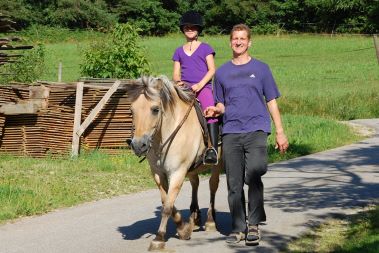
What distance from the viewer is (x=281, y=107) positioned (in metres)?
30.0

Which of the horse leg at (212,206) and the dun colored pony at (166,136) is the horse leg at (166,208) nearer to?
the dun colored pony at (166,136)

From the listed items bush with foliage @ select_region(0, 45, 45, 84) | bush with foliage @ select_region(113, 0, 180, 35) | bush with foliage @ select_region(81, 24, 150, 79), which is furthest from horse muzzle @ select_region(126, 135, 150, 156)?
bush with foliage @ select_region(113, 0, 180, 35)

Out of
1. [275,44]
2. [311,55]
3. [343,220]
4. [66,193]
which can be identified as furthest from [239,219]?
[275,44]

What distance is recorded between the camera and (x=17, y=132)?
16.7 m

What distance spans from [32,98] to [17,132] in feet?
2.73

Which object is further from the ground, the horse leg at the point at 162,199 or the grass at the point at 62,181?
the horse leg at the point at 162,199

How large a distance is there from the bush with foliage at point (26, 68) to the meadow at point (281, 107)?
81.5 inches

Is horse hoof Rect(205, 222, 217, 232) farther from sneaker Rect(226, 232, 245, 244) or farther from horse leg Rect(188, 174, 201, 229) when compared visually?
sneaker Rect(226, 232, 245, 244)

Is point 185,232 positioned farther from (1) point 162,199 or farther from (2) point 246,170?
(2) point 246,170

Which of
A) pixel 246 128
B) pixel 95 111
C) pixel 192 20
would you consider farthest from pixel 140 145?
pixel 95 111

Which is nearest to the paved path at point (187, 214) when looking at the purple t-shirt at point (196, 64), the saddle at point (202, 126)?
the saddle at point (202, 126)

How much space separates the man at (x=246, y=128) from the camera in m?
7.97

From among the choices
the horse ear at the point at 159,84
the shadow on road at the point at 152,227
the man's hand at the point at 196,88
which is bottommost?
the shadow on road at the point at 152,227

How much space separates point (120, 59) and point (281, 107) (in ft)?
38.8
